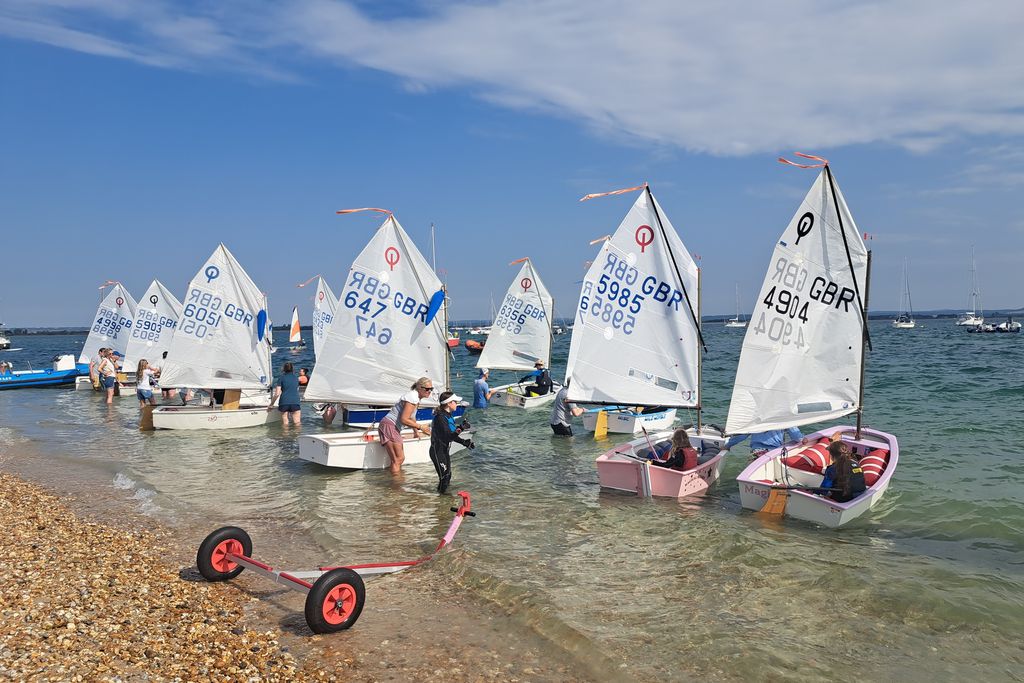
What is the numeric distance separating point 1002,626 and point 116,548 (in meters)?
10.8

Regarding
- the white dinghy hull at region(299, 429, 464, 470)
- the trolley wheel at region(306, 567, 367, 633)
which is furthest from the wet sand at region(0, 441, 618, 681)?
the white dinghy hull at region(299, 429, 464, 470)

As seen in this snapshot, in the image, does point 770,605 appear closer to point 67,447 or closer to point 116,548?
point 116,548

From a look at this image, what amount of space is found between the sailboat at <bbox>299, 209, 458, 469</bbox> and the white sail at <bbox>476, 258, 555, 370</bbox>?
1438 cm

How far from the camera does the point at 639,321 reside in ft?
50.4

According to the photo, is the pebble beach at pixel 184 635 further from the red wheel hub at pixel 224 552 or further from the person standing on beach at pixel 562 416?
the person standing on beach at pixel 562 416

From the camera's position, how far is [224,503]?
12.6m

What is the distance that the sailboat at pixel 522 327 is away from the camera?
105 ft

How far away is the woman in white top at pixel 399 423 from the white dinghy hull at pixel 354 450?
0.28 metres

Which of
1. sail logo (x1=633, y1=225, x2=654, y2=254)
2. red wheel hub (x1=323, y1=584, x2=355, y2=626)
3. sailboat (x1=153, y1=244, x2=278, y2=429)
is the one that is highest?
sail logo (x1=633, y1=225, x2=654, y2=254)

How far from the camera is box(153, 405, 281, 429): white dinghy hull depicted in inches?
818

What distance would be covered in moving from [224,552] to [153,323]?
29090 millimetres

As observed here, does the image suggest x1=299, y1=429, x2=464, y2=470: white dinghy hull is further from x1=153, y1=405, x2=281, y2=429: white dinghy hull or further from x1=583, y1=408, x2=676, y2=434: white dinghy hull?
x1=153, y1=405, x2=281, y2=429: white dinghy hull

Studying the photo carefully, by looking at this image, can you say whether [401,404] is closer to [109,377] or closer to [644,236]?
[644,236]

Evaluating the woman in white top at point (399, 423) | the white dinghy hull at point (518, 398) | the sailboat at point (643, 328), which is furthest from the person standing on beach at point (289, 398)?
the sailboat at point (643, 328)
